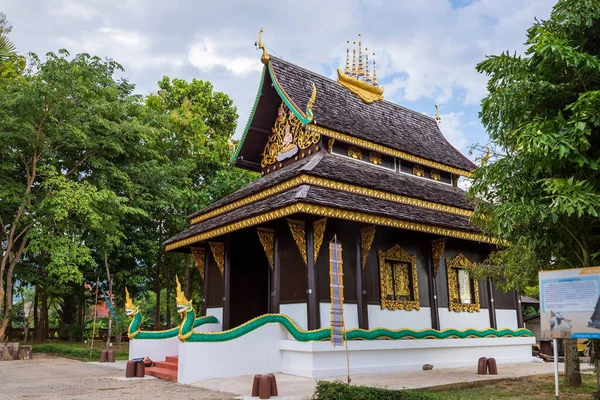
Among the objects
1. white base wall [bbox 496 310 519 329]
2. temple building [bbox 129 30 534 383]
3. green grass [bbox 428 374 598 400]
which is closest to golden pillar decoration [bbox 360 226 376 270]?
temple building [bbox 129 30 534 383]

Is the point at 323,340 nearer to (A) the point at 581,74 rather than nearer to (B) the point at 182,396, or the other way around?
(B) the point at 182,396

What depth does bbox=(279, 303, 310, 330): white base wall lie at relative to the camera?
34.1 ft

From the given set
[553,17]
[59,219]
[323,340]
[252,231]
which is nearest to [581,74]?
[553,17]

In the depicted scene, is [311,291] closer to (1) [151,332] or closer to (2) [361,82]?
(1) [151,332]

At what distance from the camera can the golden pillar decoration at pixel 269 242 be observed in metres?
11.3

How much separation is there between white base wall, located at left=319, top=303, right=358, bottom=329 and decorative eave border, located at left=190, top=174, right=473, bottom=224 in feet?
8.10

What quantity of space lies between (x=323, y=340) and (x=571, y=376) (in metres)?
4.50

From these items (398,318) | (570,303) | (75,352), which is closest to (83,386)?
(398,318)

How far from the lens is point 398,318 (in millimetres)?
11547

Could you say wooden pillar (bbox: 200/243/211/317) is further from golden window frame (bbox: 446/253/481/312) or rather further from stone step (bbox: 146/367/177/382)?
golden window frame (bbox: 446/253/481/312)

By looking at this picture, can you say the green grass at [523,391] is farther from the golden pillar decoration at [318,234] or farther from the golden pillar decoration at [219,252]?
the golden pillar decoration at [219,252]

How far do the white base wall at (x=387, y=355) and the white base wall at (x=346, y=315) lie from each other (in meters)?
0.54

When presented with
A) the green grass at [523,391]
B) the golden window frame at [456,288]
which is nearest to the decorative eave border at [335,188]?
the golden window frame at [456,288]

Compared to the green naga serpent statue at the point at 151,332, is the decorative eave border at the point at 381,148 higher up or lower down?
higher up
